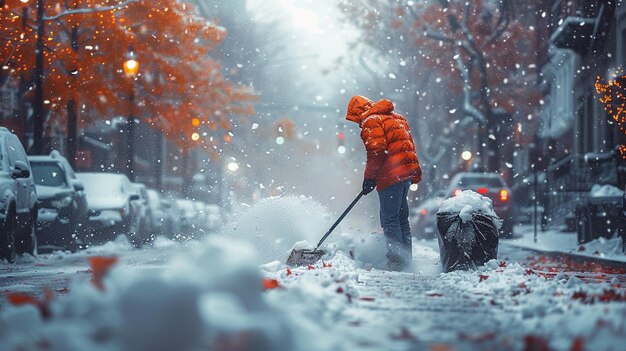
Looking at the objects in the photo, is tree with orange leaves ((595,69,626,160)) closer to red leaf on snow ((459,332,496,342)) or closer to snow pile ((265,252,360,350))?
snow pile ((265,252,360,350))

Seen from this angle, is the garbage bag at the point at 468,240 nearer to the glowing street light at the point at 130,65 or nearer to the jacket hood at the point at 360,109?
the jacket hood at the point at 360,109

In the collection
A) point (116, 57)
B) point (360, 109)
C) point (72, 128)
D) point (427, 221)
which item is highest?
point (116, 57)

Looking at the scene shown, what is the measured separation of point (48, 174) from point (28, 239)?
10.7 feet

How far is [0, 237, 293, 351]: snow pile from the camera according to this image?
3.50m

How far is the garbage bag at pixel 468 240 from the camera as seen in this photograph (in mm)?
10312

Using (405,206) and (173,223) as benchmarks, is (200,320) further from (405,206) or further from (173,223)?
(173,223)

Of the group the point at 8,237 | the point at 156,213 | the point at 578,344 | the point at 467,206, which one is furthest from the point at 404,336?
the point at 156,213

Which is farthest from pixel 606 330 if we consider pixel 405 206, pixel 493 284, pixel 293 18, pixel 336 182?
pixel 336 182

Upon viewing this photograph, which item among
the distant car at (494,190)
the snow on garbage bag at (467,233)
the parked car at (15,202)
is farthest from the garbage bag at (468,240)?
the distant car at (494,190)

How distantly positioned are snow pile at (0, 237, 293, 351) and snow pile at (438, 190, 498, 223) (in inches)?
257

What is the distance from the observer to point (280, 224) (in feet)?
47.1

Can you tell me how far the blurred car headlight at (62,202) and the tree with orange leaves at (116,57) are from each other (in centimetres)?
529

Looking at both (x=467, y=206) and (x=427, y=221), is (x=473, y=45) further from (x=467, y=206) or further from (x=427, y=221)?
(x=467, y=206)

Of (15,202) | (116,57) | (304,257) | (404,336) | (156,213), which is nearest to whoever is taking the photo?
(404,336)
